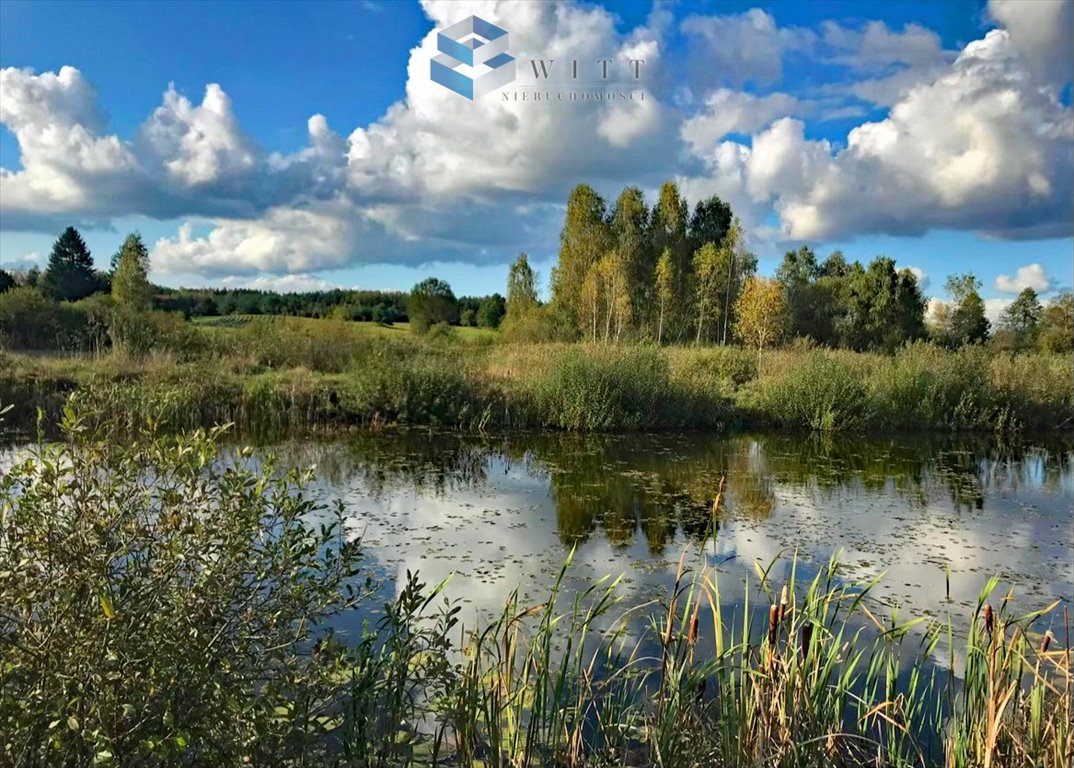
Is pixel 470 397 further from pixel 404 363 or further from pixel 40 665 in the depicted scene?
pixel 40 665

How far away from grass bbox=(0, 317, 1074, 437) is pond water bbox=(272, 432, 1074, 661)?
1.12 m

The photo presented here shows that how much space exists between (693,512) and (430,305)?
29911 mm

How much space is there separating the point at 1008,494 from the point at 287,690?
10.6 metres

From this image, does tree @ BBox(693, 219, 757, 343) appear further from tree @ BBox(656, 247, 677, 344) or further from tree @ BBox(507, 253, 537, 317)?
tree @ BBox(507, 253, 537, 317)

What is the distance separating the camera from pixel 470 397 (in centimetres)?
1523

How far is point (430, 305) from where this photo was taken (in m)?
37.5

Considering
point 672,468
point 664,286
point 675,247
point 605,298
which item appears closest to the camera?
point 672,468

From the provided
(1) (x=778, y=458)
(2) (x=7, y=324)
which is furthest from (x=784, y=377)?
(2) (x=7, y=324)

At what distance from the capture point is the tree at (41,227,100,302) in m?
36.7

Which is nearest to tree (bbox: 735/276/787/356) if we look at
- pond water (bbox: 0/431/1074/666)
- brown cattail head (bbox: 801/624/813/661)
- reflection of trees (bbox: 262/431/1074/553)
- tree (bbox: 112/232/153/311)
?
reflection of trees (bbox: 262/431/1074/553)

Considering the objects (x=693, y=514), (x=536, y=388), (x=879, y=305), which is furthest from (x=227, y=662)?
(x=879, y=305)

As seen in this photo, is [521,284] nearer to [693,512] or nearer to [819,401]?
[819,401]

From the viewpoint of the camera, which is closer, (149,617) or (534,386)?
(149,617)

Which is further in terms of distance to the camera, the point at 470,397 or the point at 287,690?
the point at 470,397
